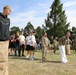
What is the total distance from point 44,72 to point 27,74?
0.75 metres

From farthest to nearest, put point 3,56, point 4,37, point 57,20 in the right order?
1. point 57,20
2. point 4,37
3. point 3,56

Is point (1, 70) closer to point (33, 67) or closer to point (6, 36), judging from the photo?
point (6, 36)

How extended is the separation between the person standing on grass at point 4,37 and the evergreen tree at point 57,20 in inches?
2178

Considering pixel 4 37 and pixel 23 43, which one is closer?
pixel 4 37

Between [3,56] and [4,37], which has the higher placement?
[4,37]

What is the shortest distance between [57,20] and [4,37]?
58.0 m

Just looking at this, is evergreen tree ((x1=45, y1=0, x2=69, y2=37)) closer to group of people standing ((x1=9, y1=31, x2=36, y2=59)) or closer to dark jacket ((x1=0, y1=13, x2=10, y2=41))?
group of people standing ((x1=9, y1=31, x2=36, y2=59))

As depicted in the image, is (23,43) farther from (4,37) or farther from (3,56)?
(3,56)

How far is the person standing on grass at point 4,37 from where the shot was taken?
7.25 metres

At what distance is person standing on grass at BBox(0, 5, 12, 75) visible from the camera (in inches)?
285

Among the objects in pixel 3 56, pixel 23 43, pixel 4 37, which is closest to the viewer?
pixel 3 56

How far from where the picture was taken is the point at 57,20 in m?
65.0

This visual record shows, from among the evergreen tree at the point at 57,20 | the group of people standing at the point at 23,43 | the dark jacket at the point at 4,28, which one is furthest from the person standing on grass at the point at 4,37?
the evergreen tree at the point at 57,20

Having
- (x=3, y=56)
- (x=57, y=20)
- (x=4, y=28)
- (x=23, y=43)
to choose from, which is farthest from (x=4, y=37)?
(x=57, y=20)
